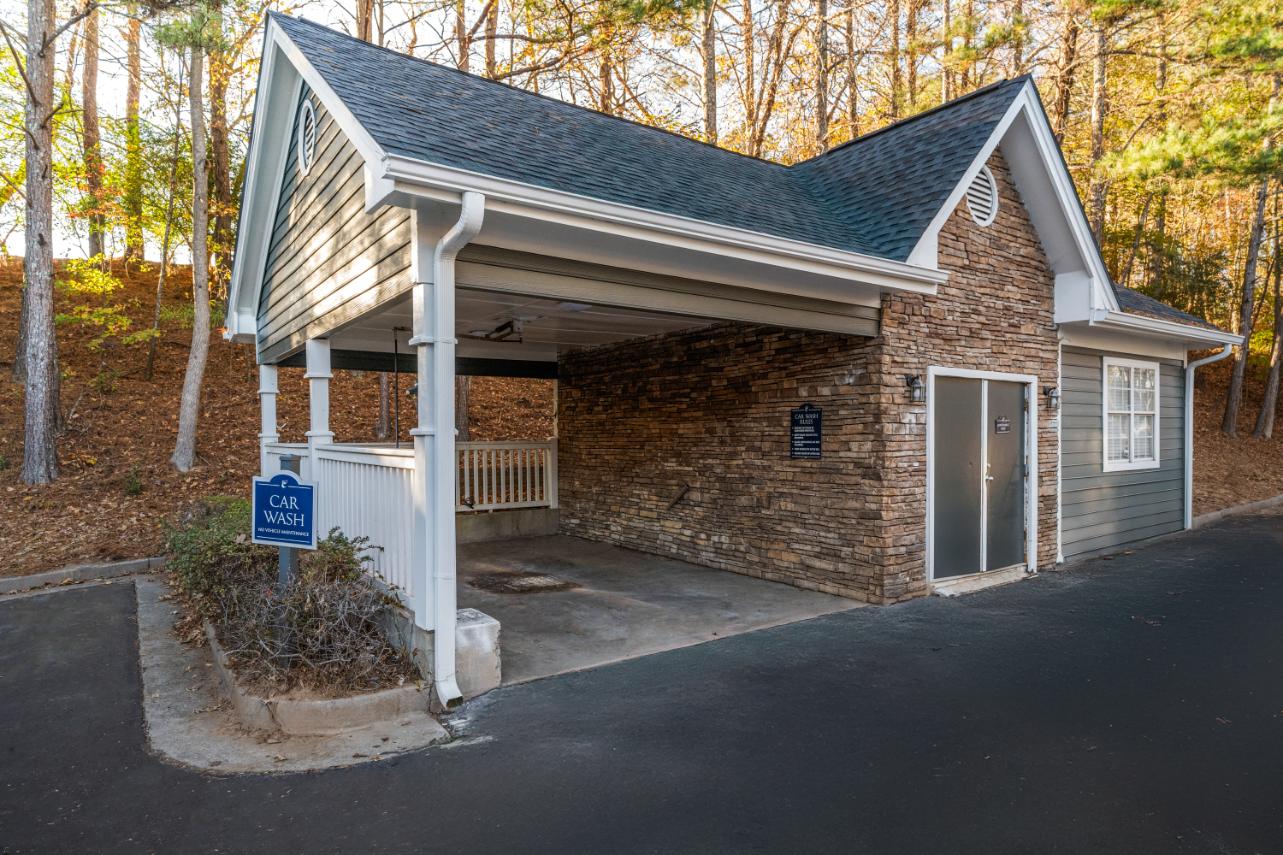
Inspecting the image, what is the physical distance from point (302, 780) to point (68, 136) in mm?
19282

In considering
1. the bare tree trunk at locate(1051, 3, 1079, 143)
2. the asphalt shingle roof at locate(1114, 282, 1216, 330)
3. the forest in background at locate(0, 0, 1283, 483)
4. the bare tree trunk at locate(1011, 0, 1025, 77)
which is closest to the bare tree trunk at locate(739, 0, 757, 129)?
the forest in background at locate(0, 0, 1283, 483)

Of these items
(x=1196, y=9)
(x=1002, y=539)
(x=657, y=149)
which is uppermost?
(x=1196, y=9)

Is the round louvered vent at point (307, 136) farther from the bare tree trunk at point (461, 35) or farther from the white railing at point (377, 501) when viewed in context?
the bare tree trunk at point (461, 35)

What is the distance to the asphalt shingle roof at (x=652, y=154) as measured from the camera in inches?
182

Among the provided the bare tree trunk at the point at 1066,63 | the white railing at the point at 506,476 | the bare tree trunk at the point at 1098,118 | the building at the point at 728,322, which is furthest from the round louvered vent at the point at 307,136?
the bare tree trunk at the point at 1098,118

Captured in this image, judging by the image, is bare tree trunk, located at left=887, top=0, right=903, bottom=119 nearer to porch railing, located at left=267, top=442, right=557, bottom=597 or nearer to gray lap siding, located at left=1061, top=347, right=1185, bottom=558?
gray lap siding, located at left=1061, top=347, right=1185, bottom=558

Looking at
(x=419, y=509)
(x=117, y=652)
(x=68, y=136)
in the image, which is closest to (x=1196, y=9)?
(x=419, y=509)

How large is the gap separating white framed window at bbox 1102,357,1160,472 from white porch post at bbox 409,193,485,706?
25.0ft

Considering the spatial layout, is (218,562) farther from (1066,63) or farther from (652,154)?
(1066,63)

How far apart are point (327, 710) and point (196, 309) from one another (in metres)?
9.02

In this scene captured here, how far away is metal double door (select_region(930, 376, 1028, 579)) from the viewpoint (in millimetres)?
6547

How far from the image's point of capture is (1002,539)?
282 inches

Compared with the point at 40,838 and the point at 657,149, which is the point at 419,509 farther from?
the point at 657,149

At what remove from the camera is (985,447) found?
273 inches
